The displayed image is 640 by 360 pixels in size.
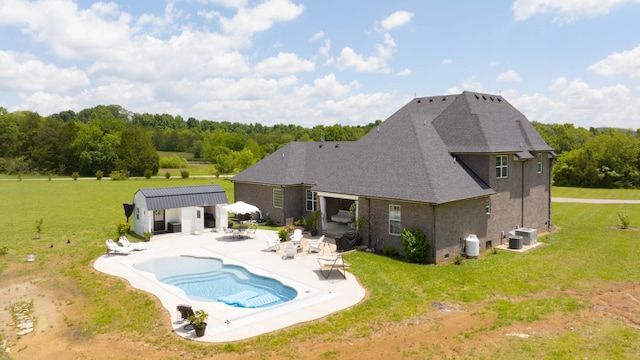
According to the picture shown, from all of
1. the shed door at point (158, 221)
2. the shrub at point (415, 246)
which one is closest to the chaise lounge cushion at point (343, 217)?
the shrub at point (415, 246)

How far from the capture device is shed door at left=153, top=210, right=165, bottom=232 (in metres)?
25.8

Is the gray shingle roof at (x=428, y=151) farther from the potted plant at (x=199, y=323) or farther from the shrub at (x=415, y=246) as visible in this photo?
the potted plant at (x=199, y=323)

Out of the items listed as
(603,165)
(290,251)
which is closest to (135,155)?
(290,251)

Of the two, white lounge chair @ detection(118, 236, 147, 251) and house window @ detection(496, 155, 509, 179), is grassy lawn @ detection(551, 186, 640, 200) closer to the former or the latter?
house window @ detection(496, 155, 509, 179)

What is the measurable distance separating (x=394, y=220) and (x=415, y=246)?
6.16 feet

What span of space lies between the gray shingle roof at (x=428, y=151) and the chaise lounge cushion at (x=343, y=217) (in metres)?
2.71

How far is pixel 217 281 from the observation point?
1697 cm

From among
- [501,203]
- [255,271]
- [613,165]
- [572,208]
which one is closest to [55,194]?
[255,271]

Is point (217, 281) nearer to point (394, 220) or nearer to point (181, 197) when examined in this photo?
point (394, 220)

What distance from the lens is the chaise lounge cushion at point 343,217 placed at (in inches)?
995

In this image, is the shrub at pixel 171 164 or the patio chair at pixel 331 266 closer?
the patio chair at pixel 331 266

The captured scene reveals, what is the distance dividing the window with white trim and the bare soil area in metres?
6.36

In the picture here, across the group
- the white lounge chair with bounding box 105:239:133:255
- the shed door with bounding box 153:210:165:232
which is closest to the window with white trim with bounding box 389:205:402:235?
the white lounge chair with bounding box 105:239:133:255

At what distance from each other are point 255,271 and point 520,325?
33.4 ft
